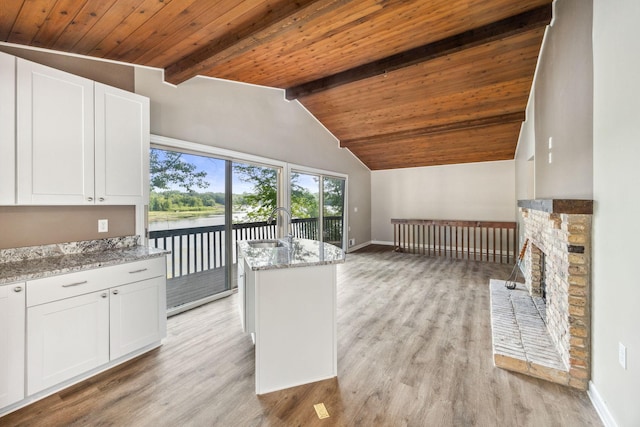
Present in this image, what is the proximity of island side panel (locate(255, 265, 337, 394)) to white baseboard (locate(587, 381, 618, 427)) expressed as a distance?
5.40 feet

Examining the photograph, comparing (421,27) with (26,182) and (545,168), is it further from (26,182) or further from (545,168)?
(26,182)

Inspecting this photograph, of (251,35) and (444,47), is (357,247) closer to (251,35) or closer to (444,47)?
(444,47)

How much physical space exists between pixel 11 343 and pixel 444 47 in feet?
→ 15.4

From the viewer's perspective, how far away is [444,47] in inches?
132

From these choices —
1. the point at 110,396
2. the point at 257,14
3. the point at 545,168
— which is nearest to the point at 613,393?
the point at 545,168

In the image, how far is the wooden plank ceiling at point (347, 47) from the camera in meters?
2.19

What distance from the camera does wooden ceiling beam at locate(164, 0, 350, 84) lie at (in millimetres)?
2279

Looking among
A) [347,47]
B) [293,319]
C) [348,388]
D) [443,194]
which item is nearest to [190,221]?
[293,319]

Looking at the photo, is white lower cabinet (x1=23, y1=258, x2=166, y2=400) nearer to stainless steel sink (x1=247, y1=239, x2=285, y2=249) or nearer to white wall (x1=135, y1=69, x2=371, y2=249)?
stainless steel sink (x1=247, y1=239, x2=285, y2=249)

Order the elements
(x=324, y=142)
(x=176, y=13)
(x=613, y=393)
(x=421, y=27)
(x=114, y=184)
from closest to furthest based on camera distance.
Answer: (x=613, y=393) < (x=176, y=13) < (x=114, y=184) < (x=421, y=27) < (x=324, y=142)

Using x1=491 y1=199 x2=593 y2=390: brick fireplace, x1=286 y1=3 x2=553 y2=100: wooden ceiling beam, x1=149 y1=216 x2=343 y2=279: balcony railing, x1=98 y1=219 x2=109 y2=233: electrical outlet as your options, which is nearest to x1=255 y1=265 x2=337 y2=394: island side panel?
x1=491 y1=199 x2=593 y2=390: brick fireplace

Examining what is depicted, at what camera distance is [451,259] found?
6281 mm

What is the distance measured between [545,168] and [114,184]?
14.8ft

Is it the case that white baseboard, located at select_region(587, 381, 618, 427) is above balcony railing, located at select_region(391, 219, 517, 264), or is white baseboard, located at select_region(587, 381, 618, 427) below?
below
